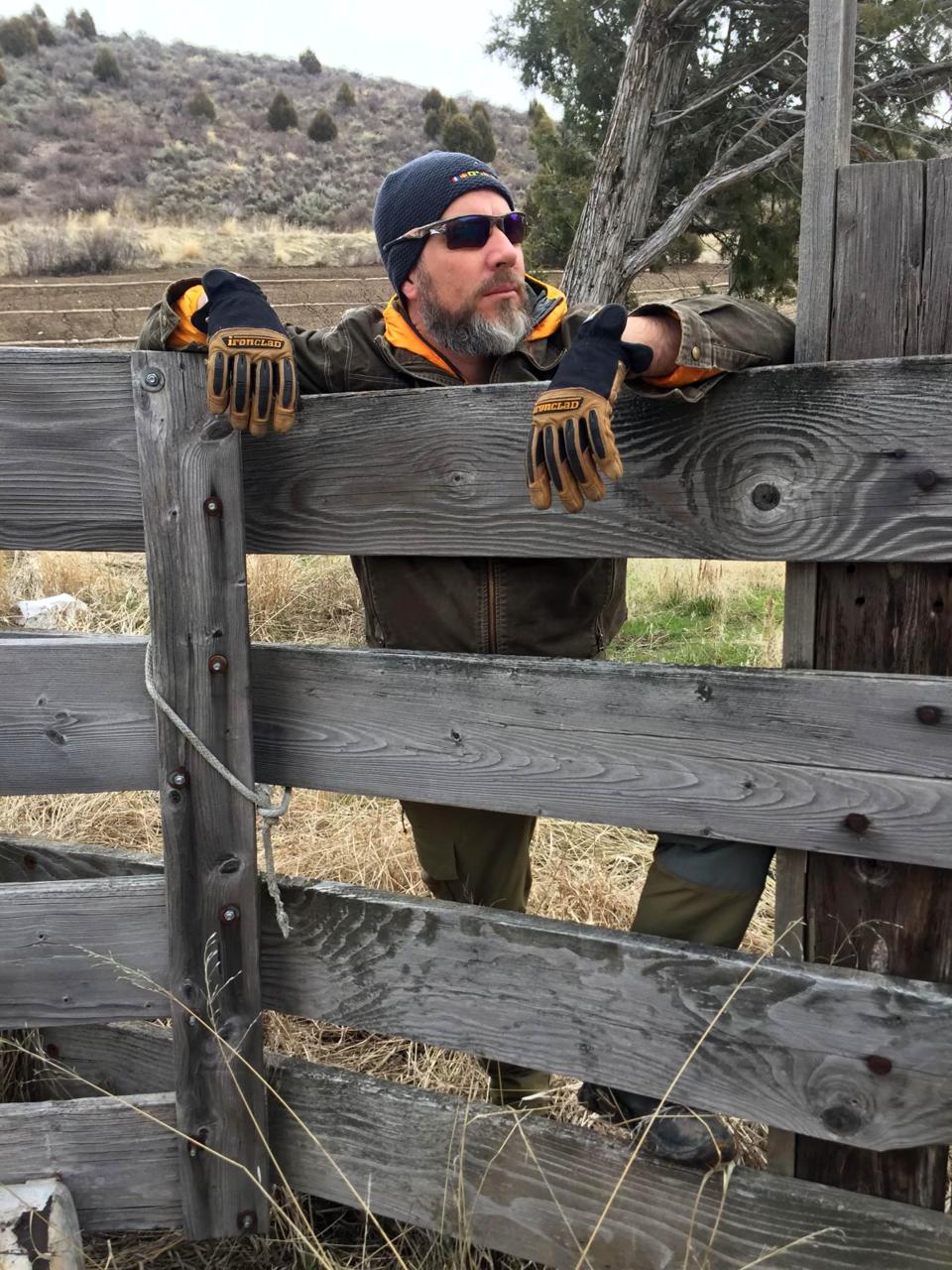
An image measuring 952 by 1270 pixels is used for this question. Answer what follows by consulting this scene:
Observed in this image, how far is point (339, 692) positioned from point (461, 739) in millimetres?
266

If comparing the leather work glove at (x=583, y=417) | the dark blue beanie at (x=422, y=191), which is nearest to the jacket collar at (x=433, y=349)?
the dark blue beanie at (x=422, y=191)

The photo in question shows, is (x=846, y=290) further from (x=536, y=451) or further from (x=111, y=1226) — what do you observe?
(x=111, y=1226)

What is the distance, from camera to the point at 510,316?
235cm

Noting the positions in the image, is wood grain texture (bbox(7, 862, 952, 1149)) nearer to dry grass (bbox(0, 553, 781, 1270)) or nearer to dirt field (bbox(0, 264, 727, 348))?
dry grass (bbox(0, 553, 781, 1270))

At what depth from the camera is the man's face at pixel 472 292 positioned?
2359 millimetres

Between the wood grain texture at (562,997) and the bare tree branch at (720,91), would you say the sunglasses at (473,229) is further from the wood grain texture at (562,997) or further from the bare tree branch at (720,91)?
the bare tree branch at (720,91)

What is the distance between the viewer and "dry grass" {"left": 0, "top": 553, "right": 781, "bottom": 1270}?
2365mm

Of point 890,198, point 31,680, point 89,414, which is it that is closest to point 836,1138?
point 890,198

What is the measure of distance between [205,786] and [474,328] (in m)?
1.18

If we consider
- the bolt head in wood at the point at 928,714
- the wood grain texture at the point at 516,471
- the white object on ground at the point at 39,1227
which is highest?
the wood grain texture at the point at 516,471

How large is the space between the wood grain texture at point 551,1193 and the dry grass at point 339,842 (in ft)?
0.42

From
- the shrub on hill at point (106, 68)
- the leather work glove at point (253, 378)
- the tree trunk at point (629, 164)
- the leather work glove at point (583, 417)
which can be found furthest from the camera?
the shrub on hill at point (106, 68)

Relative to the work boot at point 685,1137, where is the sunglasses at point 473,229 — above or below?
above

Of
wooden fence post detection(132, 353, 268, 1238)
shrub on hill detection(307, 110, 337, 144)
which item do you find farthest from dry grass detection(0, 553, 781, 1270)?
shrub on hill detection(307, 110, 337, 144)
